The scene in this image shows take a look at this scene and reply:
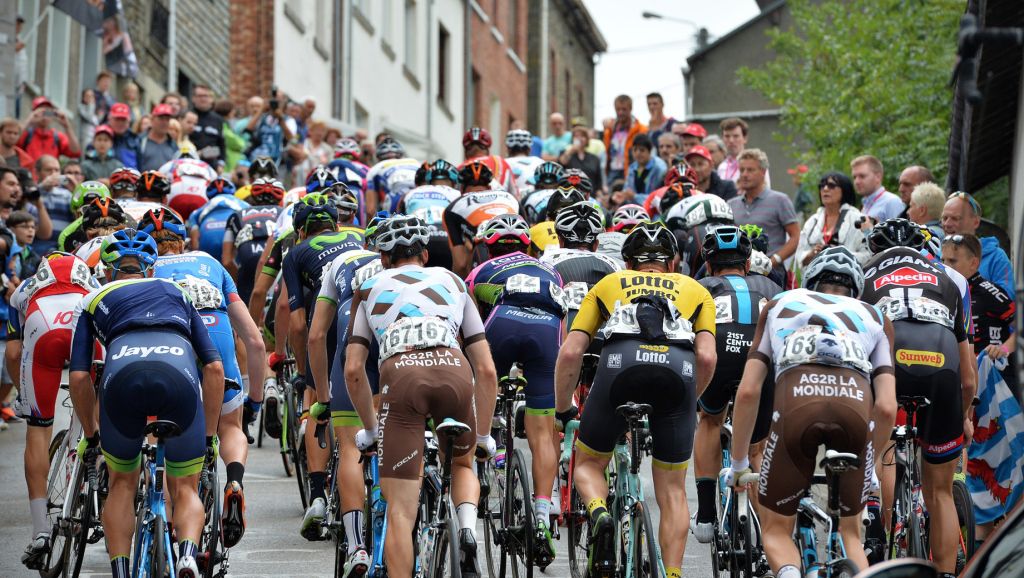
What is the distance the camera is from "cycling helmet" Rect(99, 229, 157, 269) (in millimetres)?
9711

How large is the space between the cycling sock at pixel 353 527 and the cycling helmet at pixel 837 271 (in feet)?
9.74

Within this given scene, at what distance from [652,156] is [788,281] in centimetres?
445

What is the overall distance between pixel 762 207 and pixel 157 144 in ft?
30.1

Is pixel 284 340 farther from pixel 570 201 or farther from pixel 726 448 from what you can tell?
pixel 726 448

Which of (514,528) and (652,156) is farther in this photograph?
(652,156)

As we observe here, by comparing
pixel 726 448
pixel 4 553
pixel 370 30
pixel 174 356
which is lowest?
pixel 4 553

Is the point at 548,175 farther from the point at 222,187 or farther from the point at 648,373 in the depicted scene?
the point at 648,373

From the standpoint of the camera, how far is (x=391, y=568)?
8984mm

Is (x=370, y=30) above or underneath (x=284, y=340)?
above

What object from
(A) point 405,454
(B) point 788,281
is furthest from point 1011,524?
(B) point 788,281

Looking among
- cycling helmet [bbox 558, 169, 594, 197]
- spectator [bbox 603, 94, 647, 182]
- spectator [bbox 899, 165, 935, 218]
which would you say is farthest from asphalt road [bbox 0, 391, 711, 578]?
spectator [bbox 603, 94, 647, 182]

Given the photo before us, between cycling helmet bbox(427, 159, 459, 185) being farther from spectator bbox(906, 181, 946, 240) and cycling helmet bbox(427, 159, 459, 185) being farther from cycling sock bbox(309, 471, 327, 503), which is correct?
cycling sock bbox(309, 471, 327, 503)

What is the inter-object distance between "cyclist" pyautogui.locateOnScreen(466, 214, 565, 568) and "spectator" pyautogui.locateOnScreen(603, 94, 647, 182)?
11.9 metres

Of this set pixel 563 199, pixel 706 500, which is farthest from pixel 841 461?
pixel 563 199
